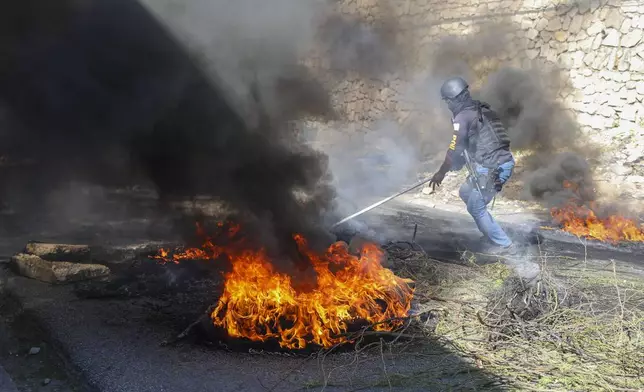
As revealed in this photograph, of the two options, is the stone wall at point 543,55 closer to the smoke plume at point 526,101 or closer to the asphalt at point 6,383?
the smoke plume at point 526,101

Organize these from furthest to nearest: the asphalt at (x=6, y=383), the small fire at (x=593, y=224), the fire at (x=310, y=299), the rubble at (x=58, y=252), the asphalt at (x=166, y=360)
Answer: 1. the small fire at (x=593, y=224)
2. the rubble at (x=58, y=252)
3. the fire at (x=310, y=299)
4. the asphalt at (x=166, y=360)
5. the asphalt at (x=6, y=383)

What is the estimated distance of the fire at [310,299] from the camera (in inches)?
161

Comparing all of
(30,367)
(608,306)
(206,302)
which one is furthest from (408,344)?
(30,367)

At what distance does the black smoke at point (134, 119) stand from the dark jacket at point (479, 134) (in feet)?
6.25

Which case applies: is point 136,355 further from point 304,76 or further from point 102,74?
point 304,76

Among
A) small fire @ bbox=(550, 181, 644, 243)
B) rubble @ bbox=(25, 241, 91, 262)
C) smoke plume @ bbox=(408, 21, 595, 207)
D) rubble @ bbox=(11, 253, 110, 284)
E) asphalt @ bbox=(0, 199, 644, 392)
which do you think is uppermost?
smoke plume @ bbox=(408, 21, 595, 207)

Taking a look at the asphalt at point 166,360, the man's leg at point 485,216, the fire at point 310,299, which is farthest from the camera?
the man's leg at point 485,216

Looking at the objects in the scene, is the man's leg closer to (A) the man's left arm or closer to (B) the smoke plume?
(A) the man's left arm

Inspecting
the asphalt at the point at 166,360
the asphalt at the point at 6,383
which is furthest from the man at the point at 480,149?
the asphalt at the point at 6,383

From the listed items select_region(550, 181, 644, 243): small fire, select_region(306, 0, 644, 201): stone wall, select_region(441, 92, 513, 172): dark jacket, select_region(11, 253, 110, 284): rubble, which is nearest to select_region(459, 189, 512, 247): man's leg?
select_region(441, 92, 513, 172): dark jacket

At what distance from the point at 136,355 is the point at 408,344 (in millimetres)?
2172

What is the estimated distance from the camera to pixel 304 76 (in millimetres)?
8523

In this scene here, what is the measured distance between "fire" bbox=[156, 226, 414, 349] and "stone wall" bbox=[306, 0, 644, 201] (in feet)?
24.7

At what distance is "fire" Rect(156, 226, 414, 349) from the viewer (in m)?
4.09
